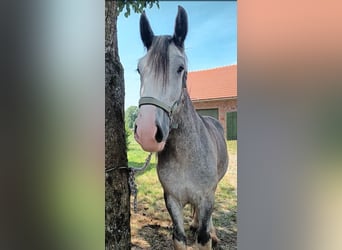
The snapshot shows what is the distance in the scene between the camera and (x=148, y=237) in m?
1.45

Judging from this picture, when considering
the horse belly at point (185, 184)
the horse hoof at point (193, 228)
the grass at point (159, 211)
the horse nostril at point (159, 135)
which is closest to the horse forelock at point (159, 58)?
the horse nostril at point (159, 135)

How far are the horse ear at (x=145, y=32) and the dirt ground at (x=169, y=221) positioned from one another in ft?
2.41

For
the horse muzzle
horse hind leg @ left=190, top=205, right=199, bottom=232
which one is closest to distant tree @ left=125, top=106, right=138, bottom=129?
the horse muzzle

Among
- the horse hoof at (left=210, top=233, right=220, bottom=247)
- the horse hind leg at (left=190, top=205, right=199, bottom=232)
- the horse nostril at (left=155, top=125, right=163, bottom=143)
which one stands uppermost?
the horse nostril at (left=155, top=125, right=163, bottom=143)

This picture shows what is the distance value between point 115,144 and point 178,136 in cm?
35

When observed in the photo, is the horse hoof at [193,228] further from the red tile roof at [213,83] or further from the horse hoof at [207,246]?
the red tile roof at [213,83]

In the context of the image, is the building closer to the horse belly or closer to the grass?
the grass

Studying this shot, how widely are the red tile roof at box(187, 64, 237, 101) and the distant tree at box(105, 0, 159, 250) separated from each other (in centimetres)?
38

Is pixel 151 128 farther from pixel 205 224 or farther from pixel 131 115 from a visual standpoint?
pixel 205 224

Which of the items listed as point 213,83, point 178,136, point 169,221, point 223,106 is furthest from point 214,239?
point 213,83

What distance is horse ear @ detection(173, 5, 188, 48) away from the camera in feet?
4.49
